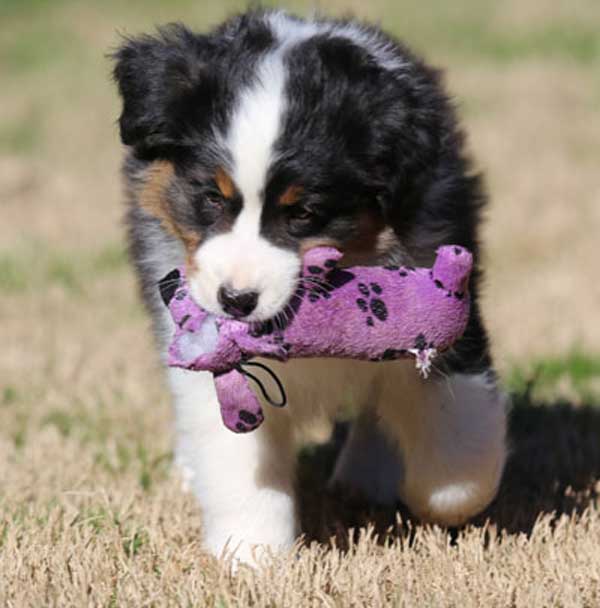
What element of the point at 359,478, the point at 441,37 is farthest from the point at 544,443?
the point at 441,37

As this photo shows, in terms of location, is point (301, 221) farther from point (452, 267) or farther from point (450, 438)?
point (450, 438)

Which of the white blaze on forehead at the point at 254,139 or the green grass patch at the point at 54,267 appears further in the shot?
the green grass patch at the point at 54,267

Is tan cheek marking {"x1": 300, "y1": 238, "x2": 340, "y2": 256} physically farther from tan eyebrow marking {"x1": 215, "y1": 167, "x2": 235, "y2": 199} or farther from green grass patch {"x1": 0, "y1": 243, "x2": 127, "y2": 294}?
green grass patch {"x1": 0, "y1": 243, "x2": 127, "y2": 294}

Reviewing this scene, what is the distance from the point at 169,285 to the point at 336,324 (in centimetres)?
55

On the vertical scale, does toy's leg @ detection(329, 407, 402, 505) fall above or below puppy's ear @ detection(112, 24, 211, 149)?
below

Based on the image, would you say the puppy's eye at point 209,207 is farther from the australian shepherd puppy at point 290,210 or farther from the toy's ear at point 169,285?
the toy's ear at point 169,285

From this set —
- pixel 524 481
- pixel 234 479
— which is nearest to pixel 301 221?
pixel 234 479

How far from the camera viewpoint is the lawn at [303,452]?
3.48 m

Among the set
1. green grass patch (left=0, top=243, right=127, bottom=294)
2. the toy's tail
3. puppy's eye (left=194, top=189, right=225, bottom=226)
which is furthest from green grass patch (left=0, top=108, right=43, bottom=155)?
the toy's tail

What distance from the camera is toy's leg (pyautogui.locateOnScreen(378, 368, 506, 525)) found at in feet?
13.0

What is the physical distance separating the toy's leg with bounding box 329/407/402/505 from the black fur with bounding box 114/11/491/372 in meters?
1.05

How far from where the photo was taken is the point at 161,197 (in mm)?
3816

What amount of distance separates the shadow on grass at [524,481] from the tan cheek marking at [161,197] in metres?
1.11

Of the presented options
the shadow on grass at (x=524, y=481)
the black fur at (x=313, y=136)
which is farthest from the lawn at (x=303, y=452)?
the black fur at (x=313, y=136)
